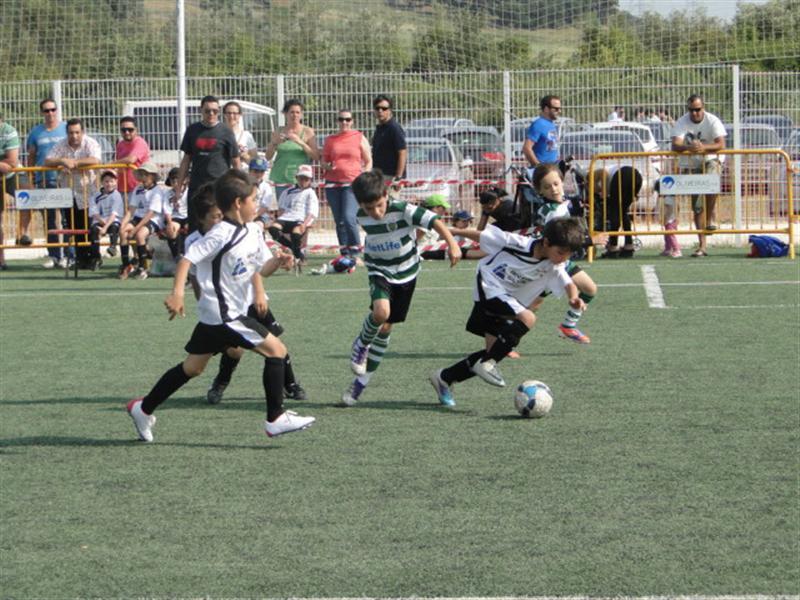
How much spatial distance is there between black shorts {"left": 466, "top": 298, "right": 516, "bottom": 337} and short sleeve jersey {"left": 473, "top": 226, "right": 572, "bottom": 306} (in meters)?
0.05

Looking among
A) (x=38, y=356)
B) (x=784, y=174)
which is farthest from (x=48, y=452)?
(x=784, y=174)

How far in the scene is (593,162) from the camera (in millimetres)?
18000

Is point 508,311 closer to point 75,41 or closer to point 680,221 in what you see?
point 680,221

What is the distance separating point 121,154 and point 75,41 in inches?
172

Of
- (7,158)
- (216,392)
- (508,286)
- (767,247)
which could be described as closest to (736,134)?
(767,247)

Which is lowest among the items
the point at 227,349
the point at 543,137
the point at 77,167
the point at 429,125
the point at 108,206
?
the point at 227,349

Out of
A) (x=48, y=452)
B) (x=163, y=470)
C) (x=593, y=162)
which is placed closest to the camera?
(x=163, y=470)

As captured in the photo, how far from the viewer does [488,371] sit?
8.70 meters

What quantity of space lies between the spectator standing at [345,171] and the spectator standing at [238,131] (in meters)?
0.88

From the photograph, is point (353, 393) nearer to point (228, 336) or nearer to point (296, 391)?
point (296, 391)

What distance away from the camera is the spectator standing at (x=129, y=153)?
17969mm

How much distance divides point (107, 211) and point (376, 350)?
947cm

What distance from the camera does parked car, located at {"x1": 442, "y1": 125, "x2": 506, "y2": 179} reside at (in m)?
20.3

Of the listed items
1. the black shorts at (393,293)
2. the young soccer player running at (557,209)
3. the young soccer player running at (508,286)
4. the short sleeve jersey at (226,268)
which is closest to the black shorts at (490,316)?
the young soccer player running at (508,286)
